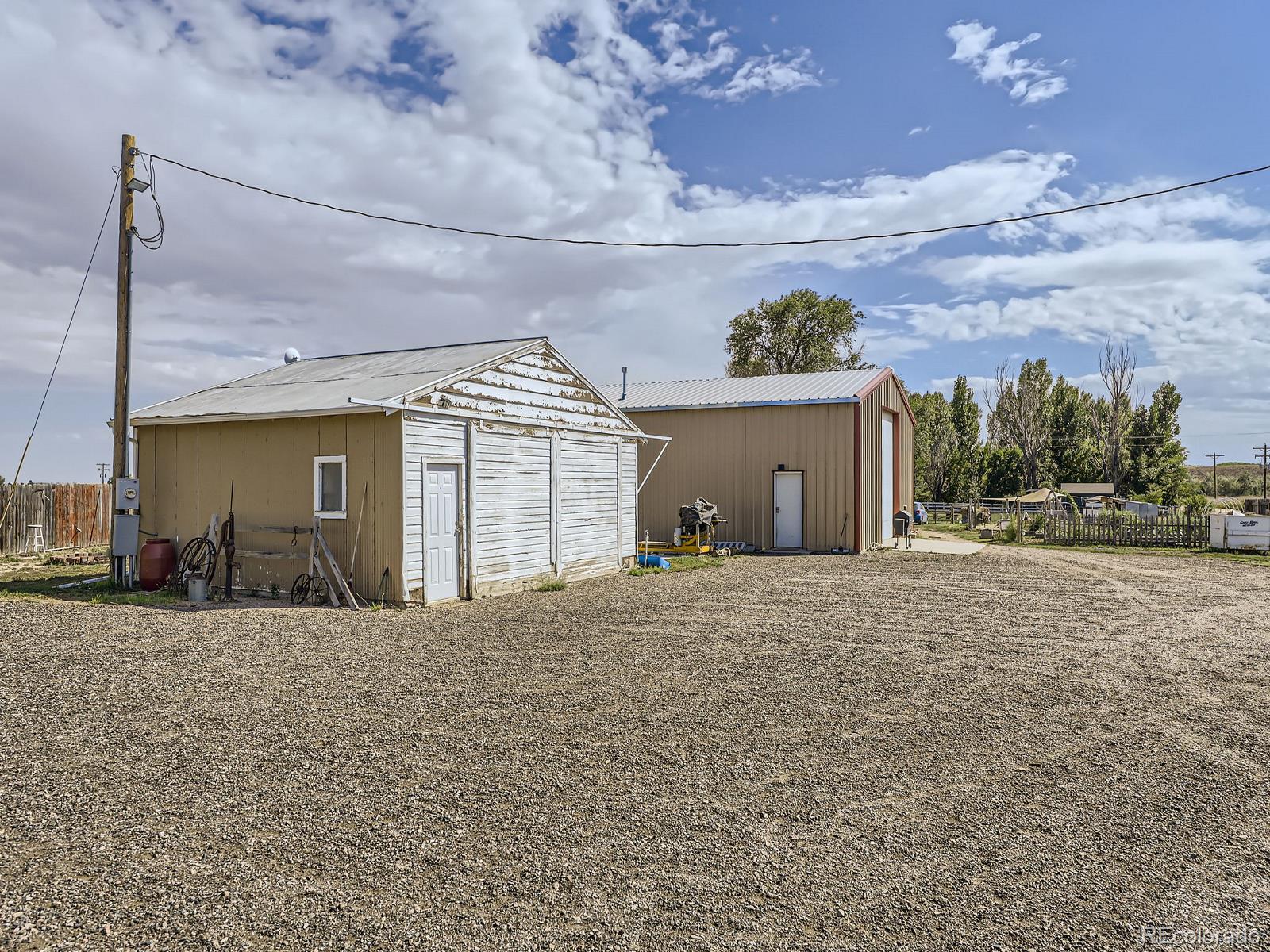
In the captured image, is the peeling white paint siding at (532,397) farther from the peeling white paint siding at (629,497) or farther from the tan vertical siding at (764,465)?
the tan vertical siding at (764,465)

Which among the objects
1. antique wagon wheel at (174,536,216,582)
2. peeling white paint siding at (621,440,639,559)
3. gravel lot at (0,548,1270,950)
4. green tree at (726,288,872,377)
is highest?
green tree at (726,288,872,377)

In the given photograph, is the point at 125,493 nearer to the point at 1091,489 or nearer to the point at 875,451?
the point at 875,451

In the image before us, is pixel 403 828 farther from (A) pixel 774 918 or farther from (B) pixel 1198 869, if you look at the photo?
(B) pixel 1198 869

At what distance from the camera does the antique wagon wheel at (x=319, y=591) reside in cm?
1166

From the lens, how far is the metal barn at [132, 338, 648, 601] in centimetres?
1144

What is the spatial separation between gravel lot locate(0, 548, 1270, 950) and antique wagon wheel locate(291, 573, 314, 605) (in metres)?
2.17

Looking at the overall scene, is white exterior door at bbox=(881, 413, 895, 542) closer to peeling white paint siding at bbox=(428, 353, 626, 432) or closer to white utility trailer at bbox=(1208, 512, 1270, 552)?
white utility trailer at bbox=(1208, 512, 1270, 552)

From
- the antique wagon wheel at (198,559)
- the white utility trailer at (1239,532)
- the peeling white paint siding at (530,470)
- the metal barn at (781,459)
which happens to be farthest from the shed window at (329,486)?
the white utility trailer at (1239,532)

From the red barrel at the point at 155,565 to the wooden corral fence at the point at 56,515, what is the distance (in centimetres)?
718

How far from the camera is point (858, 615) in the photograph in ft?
35.9

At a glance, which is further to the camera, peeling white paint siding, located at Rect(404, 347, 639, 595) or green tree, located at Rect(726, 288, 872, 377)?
green tree, located at Rect(726, 288, 872, 377)

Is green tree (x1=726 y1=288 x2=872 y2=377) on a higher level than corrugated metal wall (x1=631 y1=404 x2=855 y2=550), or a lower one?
higher

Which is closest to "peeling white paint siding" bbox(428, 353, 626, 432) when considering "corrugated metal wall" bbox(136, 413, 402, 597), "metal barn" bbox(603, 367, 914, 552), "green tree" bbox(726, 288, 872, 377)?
"corrugated metal wall" bbox(136, 413, 402, 597)

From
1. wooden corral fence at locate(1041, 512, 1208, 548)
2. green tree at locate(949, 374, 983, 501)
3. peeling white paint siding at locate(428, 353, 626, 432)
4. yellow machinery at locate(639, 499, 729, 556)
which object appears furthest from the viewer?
green tree at locate(949, 374, 983, 501)
